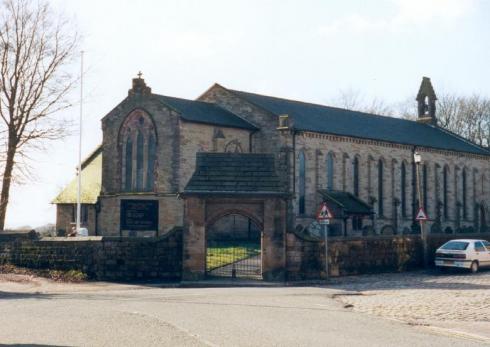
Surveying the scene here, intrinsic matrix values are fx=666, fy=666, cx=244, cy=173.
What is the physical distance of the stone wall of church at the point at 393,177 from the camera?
1776 inches

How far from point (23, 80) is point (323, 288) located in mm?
21699

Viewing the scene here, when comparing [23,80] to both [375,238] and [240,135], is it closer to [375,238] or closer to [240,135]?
[240,135]

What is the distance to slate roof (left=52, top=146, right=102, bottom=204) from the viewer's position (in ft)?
145

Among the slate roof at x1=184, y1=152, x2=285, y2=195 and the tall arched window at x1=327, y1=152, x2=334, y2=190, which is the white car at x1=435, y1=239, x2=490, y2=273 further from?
the tall arched window at x1=327, y1=152, x2=334, y2=190

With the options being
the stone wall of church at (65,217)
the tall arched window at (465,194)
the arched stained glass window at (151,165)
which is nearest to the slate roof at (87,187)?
the stone wall of church at (65,217)

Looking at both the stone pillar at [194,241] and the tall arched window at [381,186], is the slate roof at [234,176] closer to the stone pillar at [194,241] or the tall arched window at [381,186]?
the stone pillar at [194,241]

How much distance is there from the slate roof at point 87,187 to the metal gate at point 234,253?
29.2 ft

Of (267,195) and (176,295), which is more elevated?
(267,195)

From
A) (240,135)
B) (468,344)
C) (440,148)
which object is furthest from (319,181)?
(468,344)

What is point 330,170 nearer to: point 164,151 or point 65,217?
point 164,151

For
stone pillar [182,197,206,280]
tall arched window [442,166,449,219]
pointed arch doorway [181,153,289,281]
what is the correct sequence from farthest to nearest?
tall arched window [442,166,449,219], pointed arch doorway [181,153,289,281], stone pillar [182,197,206,280]

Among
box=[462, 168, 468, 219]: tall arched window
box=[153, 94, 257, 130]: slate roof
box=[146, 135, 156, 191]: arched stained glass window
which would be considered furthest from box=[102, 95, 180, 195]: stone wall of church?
box=[462, 168, 468, 219]: tall arched window

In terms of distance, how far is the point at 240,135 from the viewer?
4375 cm

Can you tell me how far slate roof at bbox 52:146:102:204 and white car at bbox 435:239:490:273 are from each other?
75.1 feet
